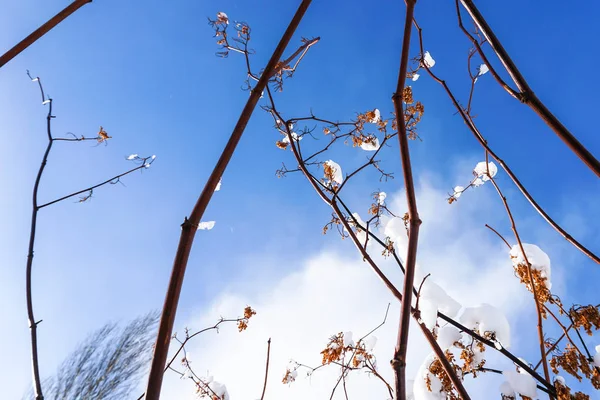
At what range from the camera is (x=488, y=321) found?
4.76 ft

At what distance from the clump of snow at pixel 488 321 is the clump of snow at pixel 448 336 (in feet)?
0.16

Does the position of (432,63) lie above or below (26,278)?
above

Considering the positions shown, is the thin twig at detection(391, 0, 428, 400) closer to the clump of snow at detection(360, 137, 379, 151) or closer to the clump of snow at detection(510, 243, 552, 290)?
the clump of snow at detection(510, 243, 552, 290)

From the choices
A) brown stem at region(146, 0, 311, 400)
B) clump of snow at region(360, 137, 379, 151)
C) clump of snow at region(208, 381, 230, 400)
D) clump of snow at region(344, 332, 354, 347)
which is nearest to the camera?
brown stem at region(146, 0, 311, 400)

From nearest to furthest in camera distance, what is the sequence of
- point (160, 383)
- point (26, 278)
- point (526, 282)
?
point (160, 383) → point (26, 278) → point (526, 282)

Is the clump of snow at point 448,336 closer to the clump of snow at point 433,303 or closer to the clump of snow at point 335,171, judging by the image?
the clump of snow at point 433,303

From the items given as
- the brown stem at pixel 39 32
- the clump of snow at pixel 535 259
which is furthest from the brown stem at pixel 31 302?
the clump of snow at pixel 535 259

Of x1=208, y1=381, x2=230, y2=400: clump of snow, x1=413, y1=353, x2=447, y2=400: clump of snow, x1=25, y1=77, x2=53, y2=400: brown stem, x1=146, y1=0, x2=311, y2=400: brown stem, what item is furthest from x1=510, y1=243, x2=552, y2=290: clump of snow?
x1=208, y1=381, x2=230, y2=400: clump of snow

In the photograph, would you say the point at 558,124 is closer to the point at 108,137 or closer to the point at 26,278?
the point at 26,278

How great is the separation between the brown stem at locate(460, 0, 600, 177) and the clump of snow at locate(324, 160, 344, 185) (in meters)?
1.27

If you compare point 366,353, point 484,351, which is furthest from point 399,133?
point 366,353

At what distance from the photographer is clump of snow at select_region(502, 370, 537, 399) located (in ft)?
4.33

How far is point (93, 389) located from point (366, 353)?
916 cm

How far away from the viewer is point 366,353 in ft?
7.00
